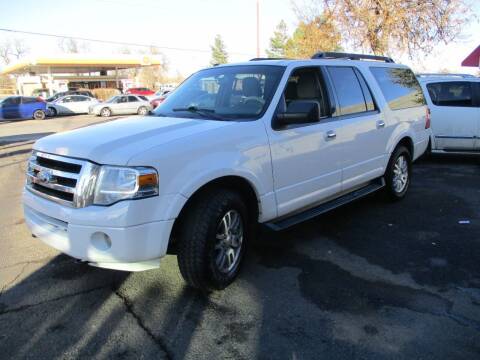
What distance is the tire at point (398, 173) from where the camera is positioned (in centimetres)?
596

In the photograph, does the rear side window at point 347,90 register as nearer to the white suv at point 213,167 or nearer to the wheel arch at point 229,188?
the white suv at point 213,167

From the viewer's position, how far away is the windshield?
4.08 m

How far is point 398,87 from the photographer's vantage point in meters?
6.08

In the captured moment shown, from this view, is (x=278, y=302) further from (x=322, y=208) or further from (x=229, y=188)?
(x=322, y=208)

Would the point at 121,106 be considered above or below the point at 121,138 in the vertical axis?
below

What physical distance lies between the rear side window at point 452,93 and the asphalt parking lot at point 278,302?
4742 mm

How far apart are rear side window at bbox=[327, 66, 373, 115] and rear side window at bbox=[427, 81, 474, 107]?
482 centimetres

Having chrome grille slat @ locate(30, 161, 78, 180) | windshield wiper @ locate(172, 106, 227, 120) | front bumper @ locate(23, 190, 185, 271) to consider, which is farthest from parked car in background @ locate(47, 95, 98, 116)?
front bumper @ locate(23, 190, 185, 271)

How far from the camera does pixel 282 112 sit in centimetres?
405

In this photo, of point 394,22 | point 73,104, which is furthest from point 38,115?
point 394,22

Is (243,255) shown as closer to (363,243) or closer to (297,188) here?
(297,188)

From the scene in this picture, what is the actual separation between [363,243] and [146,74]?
9137 cm

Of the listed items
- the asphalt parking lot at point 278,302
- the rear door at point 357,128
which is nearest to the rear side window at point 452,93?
the rear door at point 357,128

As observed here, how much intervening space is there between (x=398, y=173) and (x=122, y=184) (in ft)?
14.5
